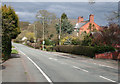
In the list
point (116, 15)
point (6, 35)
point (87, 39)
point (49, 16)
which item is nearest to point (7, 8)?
point (6, 35)

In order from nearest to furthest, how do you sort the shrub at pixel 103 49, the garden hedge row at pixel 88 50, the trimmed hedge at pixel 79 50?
the shrub at pixel 103 49
the garden hedge row at pixel 88 50
the trimmed hedge at pixel 79 50

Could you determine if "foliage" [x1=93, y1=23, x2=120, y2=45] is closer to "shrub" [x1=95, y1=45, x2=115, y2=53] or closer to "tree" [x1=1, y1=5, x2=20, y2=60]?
"shrub" [x1=95, y1=45, x2=115, y2=53]

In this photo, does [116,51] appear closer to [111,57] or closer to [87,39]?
[111,57]

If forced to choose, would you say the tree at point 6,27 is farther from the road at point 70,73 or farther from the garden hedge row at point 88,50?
the garden hedge row at point 88,50

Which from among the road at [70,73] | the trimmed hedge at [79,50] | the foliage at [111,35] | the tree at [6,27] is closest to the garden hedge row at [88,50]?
the trimmed hedge at [79,50]

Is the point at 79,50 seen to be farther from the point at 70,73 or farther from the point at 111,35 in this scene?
the point at 70,73

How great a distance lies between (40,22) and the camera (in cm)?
7481

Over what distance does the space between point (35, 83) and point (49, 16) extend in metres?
62.9

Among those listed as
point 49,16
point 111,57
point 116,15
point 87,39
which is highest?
point 49,16

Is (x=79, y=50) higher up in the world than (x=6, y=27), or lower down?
lower down

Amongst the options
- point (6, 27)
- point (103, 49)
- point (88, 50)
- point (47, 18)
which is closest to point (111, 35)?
point (103, 49)

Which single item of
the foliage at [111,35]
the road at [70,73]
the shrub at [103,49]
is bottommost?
the road at [70,73]

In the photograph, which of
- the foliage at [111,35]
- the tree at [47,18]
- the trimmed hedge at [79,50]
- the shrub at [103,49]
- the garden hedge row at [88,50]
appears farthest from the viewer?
the tree at [47,18]

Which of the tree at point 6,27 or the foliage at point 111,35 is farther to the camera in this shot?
the foliage at point 111,35
